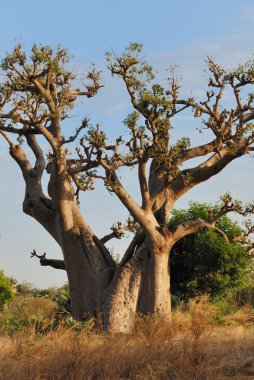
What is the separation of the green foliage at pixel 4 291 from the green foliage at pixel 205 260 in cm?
1266

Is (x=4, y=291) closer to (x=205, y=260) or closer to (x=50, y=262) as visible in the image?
(x=50, y=262)

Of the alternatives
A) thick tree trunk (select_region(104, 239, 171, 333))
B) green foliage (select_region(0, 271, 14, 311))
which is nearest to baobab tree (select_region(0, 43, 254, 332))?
thick tree trunk (select_region(104, 239, 171, 333))

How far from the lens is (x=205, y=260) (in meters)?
20.3

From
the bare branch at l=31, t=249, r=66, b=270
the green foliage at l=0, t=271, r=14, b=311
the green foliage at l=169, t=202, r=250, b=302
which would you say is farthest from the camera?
the green foliage at l=0, t=271, r=14, b=311

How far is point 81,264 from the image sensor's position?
19438 millimetres

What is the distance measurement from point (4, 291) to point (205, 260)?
47.7 ft

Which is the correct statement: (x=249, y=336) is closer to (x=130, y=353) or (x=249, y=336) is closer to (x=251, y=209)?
(x=130, y=353)

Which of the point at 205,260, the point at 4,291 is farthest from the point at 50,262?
the point at 4,291

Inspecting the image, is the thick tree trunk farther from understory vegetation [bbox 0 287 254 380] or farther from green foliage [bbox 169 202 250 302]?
understory vegetation [bbox 0 287 254 380]

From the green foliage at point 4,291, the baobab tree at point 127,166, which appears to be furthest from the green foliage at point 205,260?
the green foliage at point 4,291

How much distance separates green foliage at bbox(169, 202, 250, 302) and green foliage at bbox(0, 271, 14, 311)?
12.7 meters

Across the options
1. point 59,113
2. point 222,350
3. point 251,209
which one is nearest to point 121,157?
point 59,113

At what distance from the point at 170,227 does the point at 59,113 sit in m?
5.57

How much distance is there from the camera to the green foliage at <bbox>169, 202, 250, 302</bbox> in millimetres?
20250
